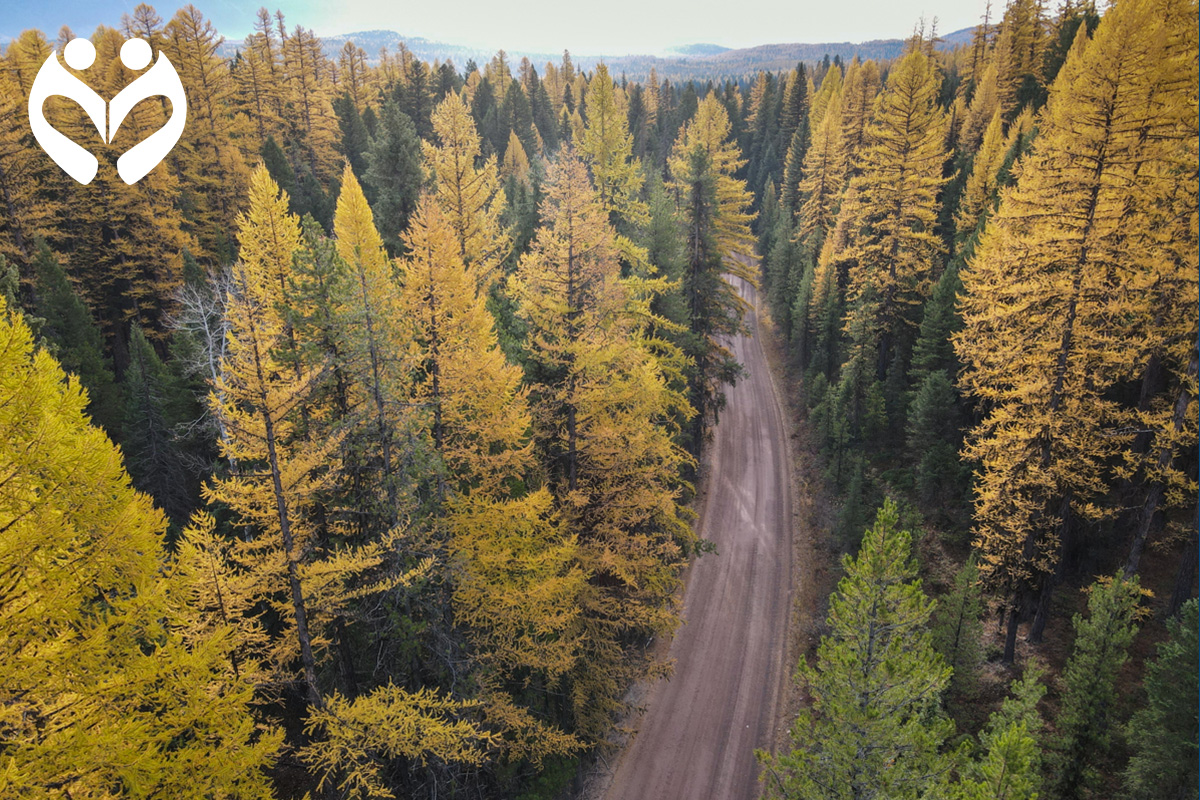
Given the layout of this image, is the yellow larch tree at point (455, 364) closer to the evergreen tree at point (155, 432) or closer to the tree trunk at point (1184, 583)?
the evergreen tree at point (155, 432)

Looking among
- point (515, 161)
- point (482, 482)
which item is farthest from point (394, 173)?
point (515, 161)

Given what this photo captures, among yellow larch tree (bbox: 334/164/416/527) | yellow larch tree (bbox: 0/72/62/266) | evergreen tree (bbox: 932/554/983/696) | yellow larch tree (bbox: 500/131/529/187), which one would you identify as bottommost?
evergreen tree (bbox: 932/554/983/696)

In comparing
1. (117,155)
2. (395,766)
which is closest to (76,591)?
(395,766)

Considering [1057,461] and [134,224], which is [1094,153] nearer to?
[1057,461]

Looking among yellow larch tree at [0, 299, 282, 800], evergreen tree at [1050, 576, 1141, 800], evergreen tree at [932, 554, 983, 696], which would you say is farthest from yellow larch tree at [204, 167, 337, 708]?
evergreen tree at [1050, 576, 1141, 800]

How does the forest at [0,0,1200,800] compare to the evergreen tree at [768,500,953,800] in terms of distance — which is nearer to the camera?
the forest at [0,0,1200,800]

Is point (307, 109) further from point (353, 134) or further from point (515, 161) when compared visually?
point (515, 161)

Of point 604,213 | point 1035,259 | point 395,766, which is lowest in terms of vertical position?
point 395,766

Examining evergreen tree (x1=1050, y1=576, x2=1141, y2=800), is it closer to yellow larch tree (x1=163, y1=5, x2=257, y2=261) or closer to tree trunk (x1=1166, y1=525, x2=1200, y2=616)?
tree trunk (x1=1166, y1=525, x2=1200, y2=616)
